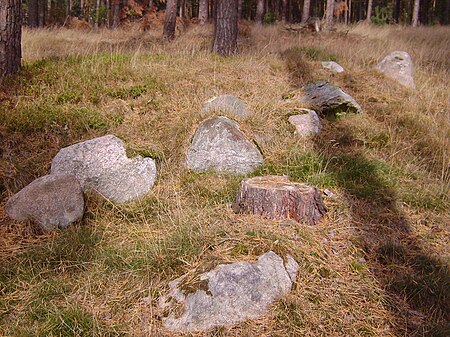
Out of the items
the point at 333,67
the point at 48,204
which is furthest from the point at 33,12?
the point at 48,204

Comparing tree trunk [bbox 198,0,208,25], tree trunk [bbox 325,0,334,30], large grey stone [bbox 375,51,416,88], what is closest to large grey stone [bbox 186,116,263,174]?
large grey stone [bbox 375,51,416,88]

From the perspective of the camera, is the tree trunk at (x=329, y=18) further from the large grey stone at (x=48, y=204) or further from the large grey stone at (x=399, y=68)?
the large grey stone at (x=48, y=204)

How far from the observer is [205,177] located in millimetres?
4465

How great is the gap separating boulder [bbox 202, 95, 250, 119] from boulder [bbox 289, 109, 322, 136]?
2.31 feet

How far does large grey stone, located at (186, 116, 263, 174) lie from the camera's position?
4633mm

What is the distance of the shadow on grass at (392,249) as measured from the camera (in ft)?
9.12

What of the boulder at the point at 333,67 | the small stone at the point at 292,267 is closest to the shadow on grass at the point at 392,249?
the small stone at the point at 292,267

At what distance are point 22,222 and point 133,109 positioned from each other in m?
2.58

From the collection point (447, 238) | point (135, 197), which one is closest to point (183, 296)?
point (135, 197)

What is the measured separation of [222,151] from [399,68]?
5080 mm

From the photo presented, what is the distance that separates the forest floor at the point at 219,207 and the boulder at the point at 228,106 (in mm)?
192

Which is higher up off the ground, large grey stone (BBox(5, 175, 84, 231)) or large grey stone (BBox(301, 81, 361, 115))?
large grey stone (BBox(301, 81, 361, 115))

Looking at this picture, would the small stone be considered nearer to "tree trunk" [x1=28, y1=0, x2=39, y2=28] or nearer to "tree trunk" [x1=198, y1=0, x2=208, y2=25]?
"tree trunk" [x1=198, y1=0, x2=208, y2=25]

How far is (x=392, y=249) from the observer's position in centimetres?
342
